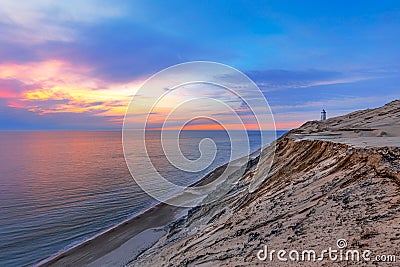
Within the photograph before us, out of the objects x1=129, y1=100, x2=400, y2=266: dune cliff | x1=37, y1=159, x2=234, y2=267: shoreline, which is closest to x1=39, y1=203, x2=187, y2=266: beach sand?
x1=37, y1=159, x2=234, y2=267: shoreline

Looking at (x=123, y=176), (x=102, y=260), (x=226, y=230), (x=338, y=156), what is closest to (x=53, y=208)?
(x=102, y=260)

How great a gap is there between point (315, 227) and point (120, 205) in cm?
2027

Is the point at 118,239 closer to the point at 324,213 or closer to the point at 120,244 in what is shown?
the point at 120,244

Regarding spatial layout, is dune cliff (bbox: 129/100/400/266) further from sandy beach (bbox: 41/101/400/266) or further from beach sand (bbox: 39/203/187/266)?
beach sand (bbox: 39/203/187/266)

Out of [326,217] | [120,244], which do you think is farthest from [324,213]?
[120,244]

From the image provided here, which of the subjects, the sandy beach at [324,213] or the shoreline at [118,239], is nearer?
the sandy beach at [324,213]

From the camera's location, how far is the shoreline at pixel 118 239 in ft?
42.9

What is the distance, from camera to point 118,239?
15.4 meters

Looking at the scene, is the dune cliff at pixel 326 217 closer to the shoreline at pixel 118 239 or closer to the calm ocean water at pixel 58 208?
the shoreline at pixel 118 239

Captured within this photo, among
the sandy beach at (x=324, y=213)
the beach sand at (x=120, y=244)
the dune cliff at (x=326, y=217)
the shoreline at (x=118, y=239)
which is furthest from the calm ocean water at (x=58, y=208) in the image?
the dune cliff at (x=326, y=217)

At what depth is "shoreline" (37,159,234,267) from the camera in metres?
13.1

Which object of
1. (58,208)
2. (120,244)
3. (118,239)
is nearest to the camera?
(120,244)

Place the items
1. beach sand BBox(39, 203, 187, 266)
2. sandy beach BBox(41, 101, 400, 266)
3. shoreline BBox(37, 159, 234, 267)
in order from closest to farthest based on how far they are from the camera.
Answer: sandy beach BBox(41, 101, 400, 266), beach sand BBox(39, 203, 187, 266), shoreline BBox(37, 159, 234, 267)

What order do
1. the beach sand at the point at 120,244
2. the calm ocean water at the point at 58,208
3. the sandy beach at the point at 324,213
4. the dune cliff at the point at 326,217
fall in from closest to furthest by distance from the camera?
the dune cliff at the point at 326,217 < the sandy beach at the point at 324,213 < the beach sand at the point at 120,244 < the calm ocean water at the point at 58,208
